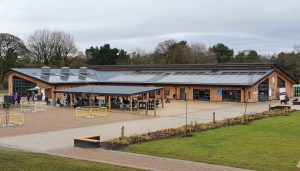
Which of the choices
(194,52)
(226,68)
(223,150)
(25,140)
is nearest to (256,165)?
(223,150)

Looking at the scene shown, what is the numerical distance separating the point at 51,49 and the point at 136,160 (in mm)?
77487

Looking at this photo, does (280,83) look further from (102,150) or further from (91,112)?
(102,150)

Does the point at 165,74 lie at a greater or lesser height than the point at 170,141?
greater

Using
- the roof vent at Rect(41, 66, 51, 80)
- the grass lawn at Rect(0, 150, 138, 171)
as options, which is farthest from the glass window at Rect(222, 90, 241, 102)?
the grass lawn at Rect(0, 150, 138, 171)

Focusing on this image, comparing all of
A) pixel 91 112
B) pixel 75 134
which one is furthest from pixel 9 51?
pixel 75 134

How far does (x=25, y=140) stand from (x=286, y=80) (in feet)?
151

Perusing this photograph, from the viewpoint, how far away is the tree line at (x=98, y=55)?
80938mm

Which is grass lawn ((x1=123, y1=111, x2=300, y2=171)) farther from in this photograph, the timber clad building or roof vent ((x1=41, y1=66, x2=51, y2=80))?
roof vent ((x1=41, y1=66, x2=51, y2=80))

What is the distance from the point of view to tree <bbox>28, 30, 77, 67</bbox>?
87.6 metres

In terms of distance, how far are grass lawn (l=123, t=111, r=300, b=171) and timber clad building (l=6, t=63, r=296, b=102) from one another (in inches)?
1042

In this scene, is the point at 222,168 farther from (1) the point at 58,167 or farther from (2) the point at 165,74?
(2) the point at 165,74

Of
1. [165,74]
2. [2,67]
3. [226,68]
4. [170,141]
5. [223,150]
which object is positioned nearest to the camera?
[223,150]

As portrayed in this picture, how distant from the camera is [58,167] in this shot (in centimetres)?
1262

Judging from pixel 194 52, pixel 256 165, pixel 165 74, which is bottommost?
pixel 256 165
